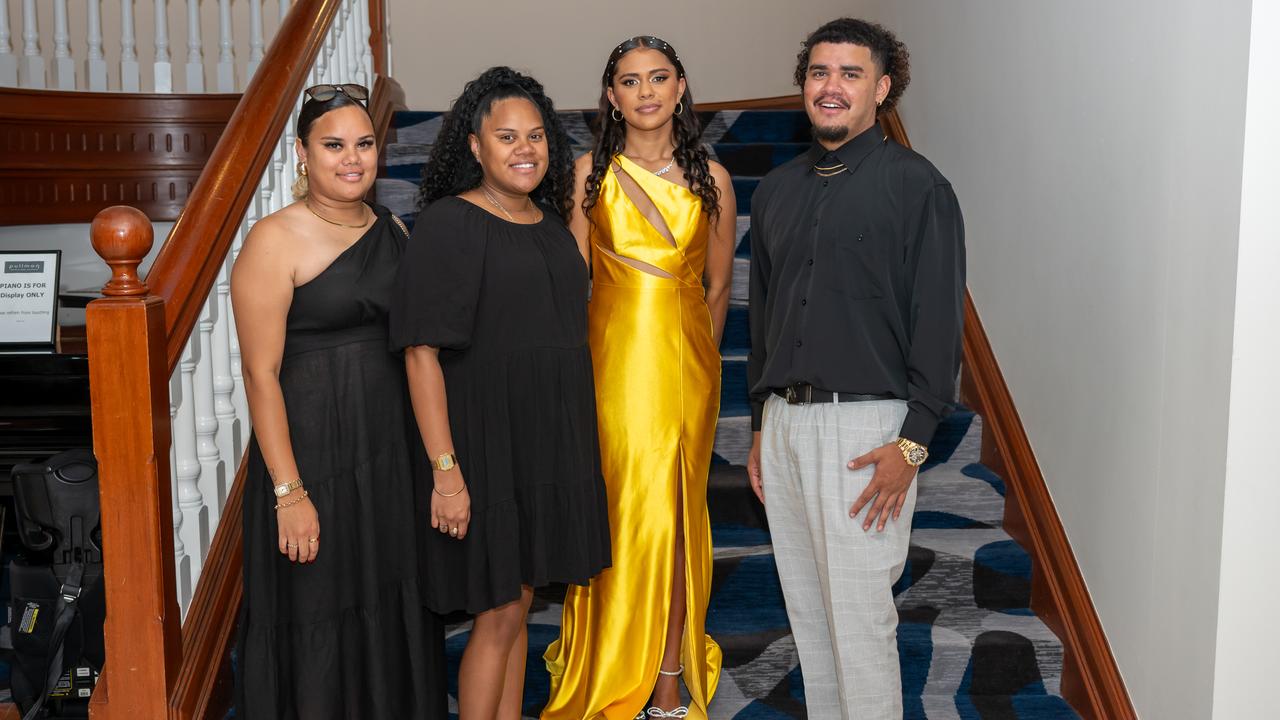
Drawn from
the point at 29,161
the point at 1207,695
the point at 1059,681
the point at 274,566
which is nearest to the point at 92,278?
the point at 29,161

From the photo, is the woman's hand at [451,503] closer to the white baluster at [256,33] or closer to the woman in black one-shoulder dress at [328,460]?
the woman in black one-shoulder dress at [328,460]

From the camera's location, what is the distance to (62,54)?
4172 mm

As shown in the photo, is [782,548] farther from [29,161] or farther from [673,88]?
[29,161]

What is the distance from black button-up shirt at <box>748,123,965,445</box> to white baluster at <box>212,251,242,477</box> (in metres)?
1.22

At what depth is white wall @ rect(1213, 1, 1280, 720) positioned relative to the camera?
73.4 inches

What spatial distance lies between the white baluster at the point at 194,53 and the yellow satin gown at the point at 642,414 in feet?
9.12

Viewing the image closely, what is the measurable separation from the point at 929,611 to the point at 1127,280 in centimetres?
98

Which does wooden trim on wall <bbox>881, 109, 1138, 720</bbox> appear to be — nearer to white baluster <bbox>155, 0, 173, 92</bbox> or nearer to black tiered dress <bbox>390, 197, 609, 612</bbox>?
black tiered dress <bbox>390, 197, 609, 612</bbox>

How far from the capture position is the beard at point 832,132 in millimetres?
1993

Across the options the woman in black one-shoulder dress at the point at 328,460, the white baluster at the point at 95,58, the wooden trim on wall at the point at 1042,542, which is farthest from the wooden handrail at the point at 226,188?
the wooden trim on wall at the point at 1042,542

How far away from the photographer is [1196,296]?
2.04 m

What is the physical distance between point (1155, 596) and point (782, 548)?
81cm

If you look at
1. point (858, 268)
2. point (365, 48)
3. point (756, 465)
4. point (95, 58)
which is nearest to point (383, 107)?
point (365, 48)

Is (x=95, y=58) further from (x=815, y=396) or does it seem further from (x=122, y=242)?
(x=815, y=396)
